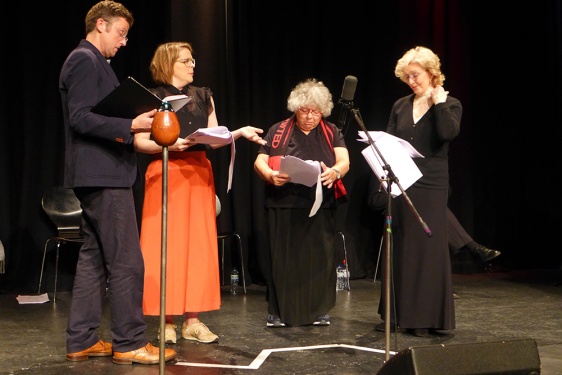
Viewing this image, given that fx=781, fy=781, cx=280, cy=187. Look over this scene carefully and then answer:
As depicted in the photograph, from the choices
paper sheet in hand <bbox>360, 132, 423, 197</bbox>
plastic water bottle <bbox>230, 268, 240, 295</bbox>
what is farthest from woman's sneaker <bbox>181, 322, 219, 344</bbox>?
plastic water bottle <bbox>230, 268, 240, 295</bbox>

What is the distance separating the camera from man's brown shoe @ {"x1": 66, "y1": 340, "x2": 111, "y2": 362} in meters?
3.93

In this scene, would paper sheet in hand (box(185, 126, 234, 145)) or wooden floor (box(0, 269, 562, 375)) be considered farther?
paper sheet in hand (box(185, 126, 234, 145))

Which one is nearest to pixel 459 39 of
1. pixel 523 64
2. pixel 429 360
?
pixel 523 64

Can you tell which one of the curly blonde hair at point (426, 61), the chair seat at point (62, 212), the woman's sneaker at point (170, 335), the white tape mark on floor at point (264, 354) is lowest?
the white tape mark on floor at point (264, 354)

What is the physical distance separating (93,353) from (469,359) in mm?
2366

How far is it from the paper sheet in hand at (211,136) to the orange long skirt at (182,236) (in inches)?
12.9

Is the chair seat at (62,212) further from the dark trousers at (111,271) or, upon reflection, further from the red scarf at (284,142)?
the dark trousers at (111,271)

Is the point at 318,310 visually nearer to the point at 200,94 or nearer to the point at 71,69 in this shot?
the point at 200,94

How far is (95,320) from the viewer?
3924 millimetres

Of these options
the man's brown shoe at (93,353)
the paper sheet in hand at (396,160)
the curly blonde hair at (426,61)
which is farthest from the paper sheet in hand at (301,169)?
the man's brown shoe at (93,353)

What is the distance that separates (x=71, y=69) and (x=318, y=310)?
2.22 m

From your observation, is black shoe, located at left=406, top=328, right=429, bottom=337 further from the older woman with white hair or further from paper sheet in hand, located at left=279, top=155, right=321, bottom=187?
paper sheet in hand, located at left=279, top=155, right=321, bottom=187

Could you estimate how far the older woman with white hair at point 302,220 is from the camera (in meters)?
4.90

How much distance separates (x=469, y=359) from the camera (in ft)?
7.14
